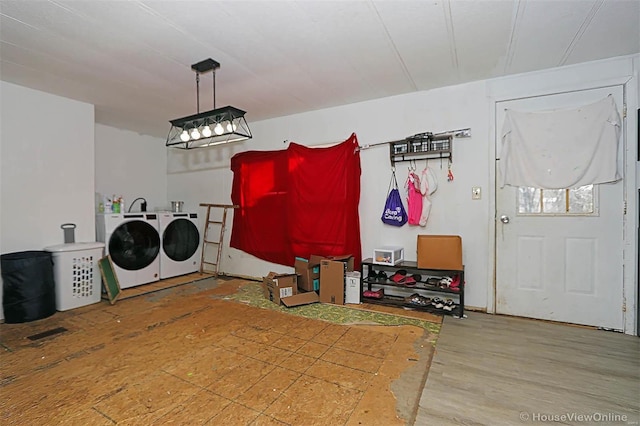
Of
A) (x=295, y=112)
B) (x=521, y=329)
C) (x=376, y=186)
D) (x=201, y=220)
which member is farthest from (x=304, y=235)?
(x=521, y=329)

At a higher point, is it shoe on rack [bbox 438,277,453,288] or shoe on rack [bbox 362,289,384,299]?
shoe on rack [bbox 438,277,453,288]

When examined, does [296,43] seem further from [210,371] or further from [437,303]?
[437,303]

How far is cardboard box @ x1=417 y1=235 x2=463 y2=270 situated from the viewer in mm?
3008

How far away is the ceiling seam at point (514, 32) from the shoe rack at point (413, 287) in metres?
2.04

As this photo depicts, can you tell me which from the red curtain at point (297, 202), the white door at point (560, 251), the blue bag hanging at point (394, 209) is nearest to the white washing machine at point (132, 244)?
the red curtain at point (297, 202)

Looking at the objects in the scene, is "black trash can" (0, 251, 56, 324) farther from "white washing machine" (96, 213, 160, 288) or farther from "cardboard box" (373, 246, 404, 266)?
"cardboard box" (373, 246, 404, 266)

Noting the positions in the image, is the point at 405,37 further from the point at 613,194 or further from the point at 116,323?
the point at 116,323

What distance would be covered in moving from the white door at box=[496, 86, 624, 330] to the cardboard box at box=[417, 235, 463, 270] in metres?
0.50

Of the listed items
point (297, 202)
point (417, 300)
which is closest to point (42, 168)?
point (297, 202)

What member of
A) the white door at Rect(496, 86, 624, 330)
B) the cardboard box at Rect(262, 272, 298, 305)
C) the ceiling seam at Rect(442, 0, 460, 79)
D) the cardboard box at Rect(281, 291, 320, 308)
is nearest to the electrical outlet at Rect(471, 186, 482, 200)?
the white door at Rect(496, 86, 624, 330)

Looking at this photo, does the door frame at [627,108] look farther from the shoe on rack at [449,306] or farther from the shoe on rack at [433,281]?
the shoe on rack at [433,281]

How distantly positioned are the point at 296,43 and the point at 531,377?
300cm

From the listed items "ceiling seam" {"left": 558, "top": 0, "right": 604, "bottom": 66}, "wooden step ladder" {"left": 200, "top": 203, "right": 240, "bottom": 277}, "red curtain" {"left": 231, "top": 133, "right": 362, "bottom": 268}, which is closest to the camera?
"ceiling seam" {"left": 558, "top": 0, "right": 604, "bottom": 66}

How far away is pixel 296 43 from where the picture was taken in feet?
7.89
